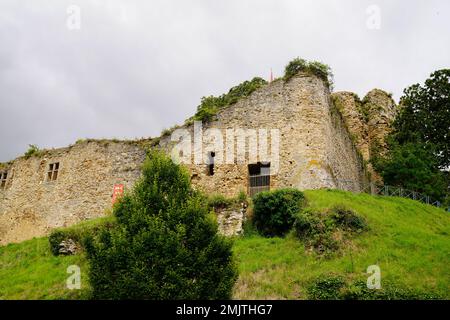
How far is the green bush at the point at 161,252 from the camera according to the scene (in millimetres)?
14492

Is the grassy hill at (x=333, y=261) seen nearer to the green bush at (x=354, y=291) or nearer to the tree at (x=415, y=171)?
the green bush at (x=354, y=291)

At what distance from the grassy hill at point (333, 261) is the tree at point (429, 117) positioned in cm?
1115

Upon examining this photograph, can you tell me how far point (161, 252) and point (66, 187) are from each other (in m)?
17.2

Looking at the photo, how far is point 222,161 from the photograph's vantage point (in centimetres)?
2555

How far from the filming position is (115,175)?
29547mm

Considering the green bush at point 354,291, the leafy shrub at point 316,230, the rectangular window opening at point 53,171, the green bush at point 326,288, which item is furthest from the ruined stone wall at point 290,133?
the rectangular window opening at point 53,171

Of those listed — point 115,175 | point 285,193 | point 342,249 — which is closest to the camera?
point 342,249

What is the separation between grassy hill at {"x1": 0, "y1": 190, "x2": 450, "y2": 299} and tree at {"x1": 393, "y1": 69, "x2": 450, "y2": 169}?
1115 centimetres

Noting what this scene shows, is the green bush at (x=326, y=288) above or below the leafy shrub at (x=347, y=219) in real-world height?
below

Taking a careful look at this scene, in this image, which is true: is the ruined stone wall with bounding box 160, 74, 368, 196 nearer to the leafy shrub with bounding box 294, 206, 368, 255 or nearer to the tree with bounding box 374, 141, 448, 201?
the leafy shrub with bounding box 294, 206, 368, 255

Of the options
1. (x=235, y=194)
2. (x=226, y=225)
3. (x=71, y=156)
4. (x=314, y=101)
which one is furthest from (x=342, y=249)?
(x=71, y=156)
